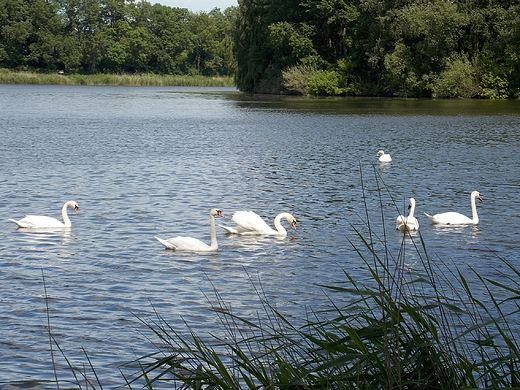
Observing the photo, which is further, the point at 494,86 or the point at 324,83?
the point at 324,83

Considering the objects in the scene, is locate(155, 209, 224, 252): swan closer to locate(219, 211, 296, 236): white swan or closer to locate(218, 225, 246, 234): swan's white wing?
locate(219, 211, 296, 236): white swan

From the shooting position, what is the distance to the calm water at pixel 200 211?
7980 mm

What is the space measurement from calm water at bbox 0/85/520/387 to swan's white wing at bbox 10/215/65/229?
0.54 feet

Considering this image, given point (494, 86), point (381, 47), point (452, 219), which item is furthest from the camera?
point (381, 47)

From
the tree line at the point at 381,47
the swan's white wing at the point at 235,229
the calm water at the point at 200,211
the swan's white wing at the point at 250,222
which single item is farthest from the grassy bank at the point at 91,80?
the swan's white wing at the point at 250,222

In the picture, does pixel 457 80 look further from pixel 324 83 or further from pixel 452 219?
pixel 452 219

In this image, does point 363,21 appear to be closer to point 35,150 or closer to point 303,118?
point 303,118

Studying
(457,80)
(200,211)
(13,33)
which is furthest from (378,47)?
(13,33)

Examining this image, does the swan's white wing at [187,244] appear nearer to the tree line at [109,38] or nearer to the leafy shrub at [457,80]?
the leafy shrub at [457,80]

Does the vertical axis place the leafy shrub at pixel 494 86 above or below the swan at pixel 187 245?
above

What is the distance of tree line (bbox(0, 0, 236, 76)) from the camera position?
4451 inches

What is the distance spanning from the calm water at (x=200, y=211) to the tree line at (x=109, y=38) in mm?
77014

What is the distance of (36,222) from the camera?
40.5 ft

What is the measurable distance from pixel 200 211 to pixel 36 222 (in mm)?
3069
